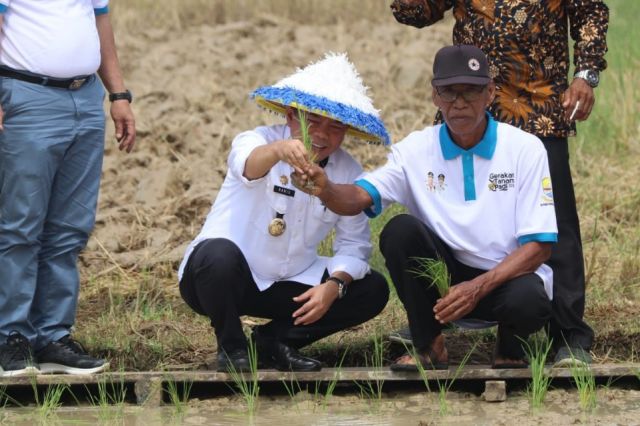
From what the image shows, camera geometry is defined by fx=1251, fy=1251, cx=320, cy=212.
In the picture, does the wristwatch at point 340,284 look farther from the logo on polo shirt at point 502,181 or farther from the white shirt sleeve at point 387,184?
the logo on polo shirt at point 502,181

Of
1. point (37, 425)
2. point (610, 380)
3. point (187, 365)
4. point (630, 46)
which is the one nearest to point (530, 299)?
point (610, 380)

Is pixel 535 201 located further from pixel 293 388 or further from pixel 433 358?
pixel 293 388

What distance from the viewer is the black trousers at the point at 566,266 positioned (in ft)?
16.2

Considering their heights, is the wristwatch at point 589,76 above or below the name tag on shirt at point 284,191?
above

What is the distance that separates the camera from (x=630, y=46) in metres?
10.6

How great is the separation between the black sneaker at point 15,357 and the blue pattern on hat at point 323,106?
1.30 meters

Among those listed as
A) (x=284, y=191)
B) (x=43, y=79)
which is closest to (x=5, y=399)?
(x=43, y=79)

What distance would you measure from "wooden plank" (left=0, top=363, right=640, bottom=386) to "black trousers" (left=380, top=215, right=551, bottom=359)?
131 millimetres

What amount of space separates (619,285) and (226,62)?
584 centimetres

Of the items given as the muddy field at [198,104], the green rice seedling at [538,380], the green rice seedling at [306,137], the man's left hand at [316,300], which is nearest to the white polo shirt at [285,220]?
the man's left hand at [316,300]

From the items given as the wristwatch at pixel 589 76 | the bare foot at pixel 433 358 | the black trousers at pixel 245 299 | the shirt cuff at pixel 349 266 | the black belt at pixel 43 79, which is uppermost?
the black belt at pixel 43 79

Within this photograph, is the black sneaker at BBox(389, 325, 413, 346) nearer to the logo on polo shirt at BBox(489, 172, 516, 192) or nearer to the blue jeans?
the logo on polo shirt at BBox(489, 172, 516, 192)

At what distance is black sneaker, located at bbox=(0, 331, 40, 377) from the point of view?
15.4 ft

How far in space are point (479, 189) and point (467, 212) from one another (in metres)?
0.10
